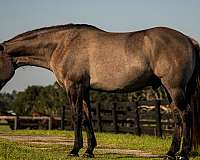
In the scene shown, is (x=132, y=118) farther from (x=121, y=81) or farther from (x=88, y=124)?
(x=121, y=81)

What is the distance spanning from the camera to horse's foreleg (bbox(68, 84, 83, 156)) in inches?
326

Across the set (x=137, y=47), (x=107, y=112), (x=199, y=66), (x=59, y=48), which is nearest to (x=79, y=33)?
(x=59, y=48)

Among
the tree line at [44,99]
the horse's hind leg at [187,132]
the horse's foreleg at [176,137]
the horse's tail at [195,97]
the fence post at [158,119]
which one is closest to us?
the horse's hind leg at [187,132]

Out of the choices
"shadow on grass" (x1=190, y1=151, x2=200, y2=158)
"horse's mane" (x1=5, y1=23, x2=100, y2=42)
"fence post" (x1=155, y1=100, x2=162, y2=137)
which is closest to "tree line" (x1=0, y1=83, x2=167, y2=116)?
"fence post" (x1=155, y1=100, x2=162, y2=137)

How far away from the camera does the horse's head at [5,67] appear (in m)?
9.05

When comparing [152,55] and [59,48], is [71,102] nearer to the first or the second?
[59,48]

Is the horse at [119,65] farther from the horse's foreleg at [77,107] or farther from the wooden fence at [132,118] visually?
the wooden fence at [132,118]

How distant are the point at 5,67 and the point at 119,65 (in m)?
2.42

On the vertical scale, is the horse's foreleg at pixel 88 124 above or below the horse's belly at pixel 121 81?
below

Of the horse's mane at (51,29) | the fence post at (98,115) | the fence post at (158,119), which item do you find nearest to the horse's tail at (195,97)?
the horse's mane at (51,29)

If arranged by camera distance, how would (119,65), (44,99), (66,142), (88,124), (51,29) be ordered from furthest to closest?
(44,99), (66,142), (51,29), (88,124), (119,65)

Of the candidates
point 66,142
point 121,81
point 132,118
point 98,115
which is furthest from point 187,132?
point 98,115

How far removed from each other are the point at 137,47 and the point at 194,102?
1586 millimetres

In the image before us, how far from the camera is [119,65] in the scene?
816 cm
